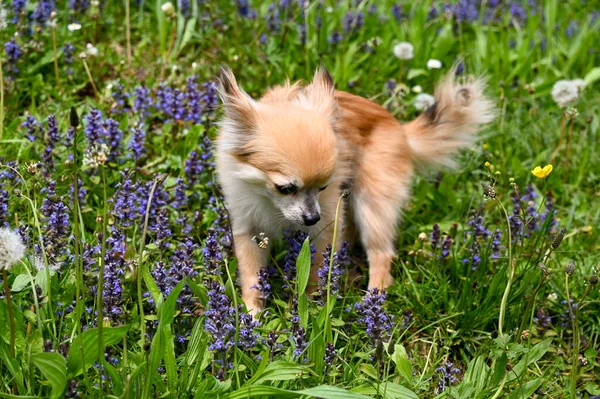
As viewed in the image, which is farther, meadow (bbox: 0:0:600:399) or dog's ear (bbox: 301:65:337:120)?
dog's ear (bbox: 301:65:337:120)

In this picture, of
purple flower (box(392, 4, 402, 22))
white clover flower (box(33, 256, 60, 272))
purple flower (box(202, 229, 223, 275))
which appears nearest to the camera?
white clover flower (box(33, 256, 60, 272))

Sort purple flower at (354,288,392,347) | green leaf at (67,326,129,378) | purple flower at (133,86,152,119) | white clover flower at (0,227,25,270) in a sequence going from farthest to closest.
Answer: purple flower at (133,86,152,119), purple flower at (354,288,392,347), green leaf at (67,326,129,378), white clover flower at (0,227,25,270)

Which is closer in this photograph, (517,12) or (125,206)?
(125,206)

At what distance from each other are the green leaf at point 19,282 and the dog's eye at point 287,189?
3.58 feet

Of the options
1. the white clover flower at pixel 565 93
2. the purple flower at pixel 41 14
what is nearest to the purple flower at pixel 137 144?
the purple flower at pixel 41 14

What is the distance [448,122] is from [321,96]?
2.94 feet

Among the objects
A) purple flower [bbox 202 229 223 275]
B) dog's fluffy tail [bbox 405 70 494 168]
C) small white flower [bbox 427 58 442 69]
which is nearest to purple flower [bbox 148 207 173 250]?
purple flower [bbox 202 229 223 275]

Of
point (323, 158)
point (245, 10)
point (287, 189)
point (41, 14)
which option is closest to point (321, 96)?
point (323, 158)

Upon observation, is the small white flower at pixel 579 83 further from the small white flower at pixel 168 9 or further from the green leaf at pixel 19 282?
the green leaf at pixel 19 282

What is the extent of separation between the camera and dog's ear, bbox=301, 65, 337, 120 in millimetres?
3426

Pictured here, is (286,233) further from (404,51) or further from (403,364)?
(404,51)

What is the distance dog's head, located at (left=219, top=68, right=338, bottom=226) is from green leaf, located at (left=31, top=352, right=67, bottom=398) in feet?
4.14

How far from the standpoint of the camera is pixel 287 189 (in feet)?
10.6

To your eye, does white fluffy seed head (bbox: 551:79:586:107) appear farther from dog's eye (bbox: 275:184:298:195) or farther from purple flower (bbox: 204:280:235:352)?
purple flower (bbox: 204:280:235:352)
